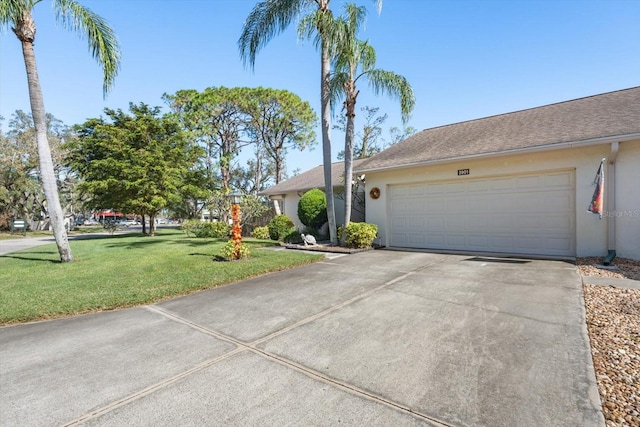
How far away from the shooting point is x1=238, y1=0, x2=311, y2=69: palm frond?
33.0 ft

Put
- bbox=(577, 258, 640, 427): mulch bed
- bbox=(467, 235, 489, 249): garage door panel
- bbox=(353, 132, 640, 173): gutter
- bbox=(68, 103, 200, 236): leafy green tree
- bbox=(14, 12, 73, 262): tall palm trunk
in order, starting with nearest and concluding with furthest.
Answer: bbox=(577, 258, 640, 427): mulch bed < bbox=(353, 132, 640, 173): gutter < bbox=(14, 12, 73, 262): tall palm trunk < bbox=(467, 235, 489, 249): garage door panel < bbox=(68, 103, 200, 236): leafy green tree

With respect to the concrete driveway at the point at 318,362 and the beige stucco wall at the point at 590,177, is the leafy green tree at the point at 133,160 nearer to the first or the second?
the concrete driveway at the point at 318,362

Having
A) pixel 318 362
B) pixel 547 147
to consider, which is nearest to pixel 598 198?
pixel 547 147

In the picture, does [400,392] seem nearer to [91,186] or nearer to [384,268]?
[384,268]

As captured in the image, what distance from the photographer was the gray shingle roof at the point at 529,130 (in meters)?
7.39

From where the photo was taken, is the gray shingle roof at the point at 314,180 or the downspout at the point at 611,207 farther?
the gray shingle roof at the point at 314,180

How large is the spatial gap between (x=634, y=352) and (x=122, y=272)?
895 cm

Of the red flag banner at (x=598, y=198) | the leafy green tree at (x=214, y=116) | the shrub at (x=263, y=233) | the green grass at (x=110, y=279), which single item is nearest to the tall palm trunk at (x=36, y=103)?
the green grass at (x=110, y=279)

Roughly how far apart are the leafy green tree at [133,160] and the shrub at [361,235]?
39.8 ft

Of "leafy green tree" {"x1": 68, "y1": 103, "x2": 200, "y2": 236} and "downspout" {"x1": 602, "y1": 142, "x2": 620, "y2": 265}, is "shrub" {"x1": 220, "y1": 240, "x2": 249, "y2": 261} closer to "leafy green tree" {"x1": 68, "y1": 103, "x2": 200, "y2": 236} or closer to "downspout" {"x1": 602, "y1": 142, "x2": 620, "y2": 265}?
"downspout" {"x1": 602, "y1": 142, "x2": 620, "y2": 265}

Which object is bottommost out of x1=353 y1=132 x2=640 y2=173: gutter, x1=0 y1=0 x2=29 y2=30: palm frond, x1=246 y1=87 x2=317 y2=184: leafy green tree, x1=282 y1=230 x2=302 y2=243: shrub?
x1=282 y1=230 x2=302 y2=243: shrub

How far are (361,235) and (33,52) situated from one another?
1067cm

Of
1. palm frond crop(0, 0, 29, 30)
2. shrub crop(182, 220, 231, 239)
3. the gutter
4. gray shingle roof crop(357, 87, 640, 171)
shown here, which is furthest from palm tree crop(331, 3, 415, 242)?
palm frond crop(0, 0, 29, 30)

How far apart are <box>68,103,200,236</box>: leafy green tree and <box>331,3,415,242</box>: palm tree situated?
12.0 m
